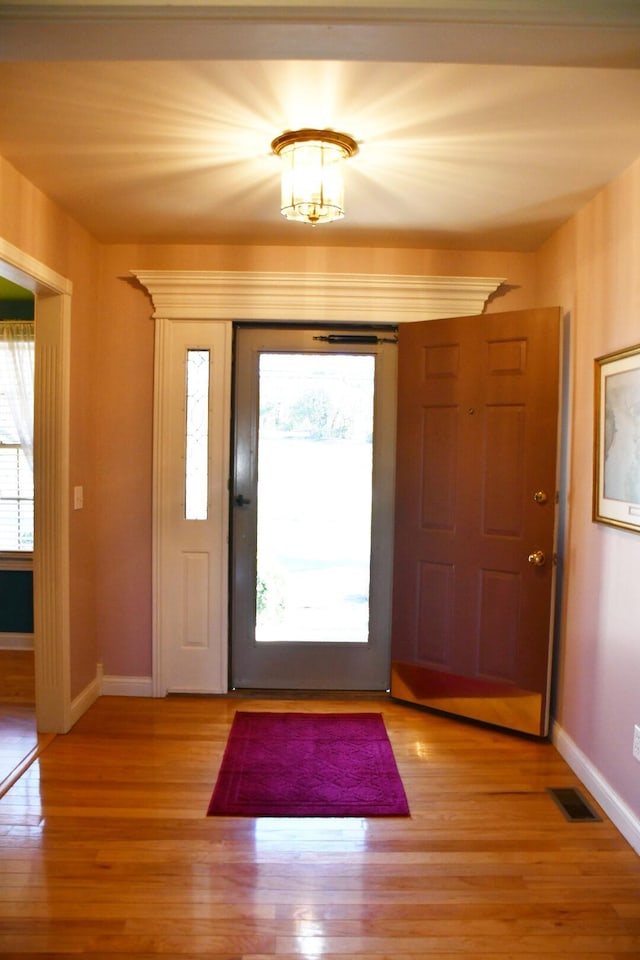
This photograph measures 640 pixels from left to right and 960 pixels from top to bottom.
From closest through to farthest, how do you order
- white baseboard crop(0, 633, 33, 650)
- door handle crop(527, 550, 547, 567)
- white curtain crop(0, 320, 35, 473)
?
1. door handle crop(527, 550, 547, 567)
2. white curtain crop(0, 320, 35, 473)
3. white baseboard crop(0, 633, 33, 650)

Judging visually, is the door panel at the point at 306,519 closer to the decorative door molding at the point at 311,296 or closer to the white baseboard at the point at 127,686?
the decorative door molding at the point at 311,296

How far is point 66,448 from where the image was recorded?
3.08m

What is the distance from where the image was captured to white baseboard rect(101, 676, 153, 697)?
357cm

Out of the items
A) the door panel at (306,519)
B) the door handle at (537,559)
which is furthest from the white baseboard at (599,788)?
the door panel at (306,519)

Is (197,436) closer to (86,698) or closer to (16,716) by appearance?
(86,698)

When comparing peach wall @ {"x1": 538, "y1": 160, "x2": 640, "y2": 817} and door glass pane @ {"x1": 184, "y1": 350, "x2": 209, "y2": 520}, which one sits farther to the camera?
door glass pane @ {"x1": 184, "y1": 350, "x2": 209, "y2": 520}

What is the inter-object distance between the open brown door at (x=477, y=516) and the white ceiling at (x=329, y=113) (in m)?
0.66

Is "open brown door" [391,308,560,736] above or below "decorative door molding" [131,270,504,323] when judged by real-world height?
below

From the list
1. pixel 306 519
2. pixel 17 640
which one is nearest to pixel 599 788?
pixel 306 519

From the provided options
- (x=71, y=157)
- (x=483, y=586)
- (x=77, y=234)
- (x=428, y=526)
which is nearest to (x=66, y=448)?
(x=77, y=234)

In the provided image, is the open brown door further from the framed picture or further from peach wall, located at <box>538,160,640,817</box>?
the framed picture

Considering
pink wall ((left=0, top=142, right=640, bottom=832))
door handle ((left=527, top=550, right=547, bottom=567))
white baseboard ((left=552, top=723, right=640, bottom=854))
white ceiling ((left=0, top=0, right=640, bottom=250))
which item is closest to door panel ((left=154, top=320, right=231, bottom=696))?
pink wall ((left=0, top=142, right=640, bottom=832))

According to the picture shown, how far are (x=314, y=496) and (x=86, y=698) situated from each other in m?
1.69

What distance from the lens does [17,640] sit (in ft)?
14.5
